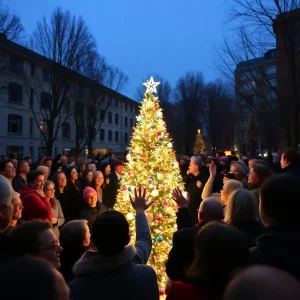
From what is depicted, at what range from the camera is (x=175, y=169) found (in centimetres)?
717

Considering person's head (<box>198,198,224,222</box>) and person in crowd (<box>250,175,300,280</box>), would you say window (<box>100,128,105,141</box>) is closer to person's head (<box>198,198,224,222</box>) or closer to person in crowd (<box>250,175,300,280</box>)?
person's head (<box>198,198,224,222</box>)

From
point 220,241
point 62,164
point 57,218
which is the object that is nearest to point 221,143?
point 62,164

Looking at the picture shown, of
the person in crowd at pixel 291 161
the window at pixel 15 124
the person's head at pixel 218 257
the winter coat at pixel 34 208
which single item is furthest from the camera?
the window at pixel 15 124

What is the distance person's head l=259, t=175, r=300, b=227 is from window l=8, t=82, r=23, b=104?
1329 inches

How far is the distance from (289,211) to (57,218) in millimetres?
4401

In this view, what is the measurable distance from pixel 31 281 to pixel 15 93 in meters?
35.5

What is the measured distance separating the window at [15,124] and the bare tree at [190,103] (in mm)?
20602

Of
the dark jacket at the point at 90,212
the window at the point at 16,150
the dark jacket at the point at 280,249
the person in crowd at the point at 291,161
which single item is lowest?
the dark jacket at the point at 90,212

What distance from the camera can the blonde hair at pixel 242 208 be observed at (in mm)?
3269

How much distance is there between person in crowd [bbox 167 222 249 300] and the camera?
75.0 inches

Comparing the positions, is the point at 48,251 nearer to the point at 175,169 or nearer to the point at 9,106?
the point at 175,169

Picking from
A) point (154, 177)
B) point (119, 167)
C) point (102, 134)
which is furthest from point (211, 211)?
point (102, 134)

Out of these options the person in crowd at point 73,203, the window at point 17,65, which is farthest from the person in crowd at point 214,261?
the window at point 17,65

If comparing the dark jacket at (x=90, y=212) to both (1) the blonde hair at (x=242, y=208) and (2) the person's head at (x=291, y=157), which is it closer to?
(1) the blonde hair at (x=242, y=208)
